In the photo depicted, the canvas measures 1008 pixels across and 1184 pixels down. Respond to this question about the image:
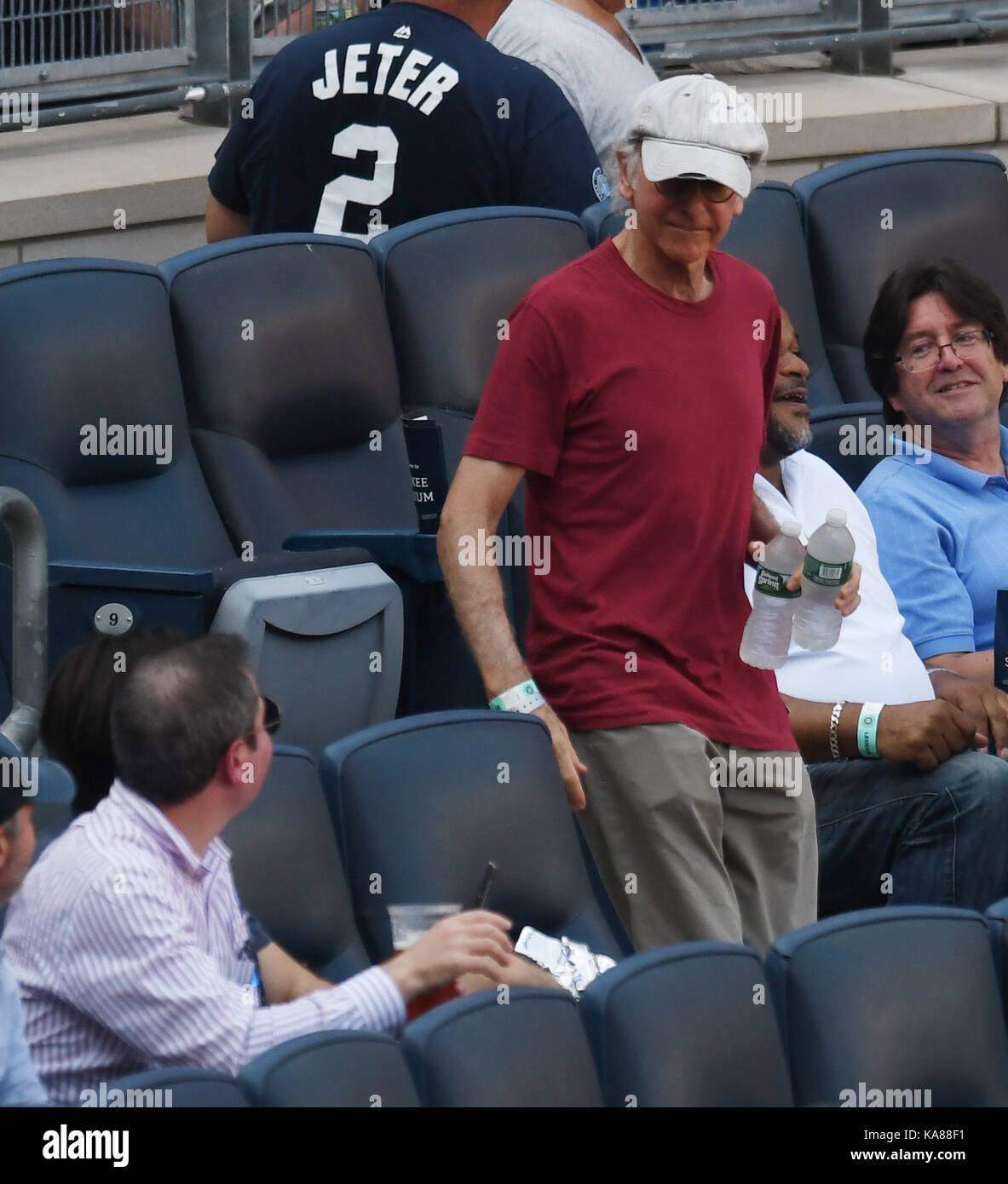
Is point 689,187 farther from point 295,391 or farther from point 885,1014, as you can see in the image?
point 295,391

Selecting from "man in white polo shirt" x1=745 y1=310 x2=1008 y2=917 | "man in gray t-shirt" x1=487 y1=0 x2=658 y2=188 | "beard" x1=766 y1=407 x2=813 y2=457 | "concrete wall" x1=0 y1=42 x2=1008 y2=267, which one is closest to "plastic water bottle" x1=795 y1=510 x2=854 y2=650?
"man in white polo shirt" x1=745 y1=310 x2=1008 y2=917

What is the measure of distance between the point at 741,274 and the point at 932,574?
86cm

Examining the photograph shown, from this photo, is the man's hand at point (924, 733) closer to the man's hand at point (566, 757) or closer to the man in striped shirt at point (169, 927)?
the man's hand at point (566, 757)

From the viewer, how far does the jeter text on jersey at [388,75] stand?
380cm

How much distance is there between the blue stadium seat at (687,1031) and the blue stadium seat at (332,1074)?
0.92ft

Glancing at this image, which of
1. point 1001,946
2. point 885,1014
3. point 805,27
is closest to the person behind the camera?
point 885,1014

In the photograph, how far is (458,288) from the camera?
4020 millimetres

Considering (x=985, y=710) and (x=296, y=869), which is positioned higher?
(x=296, y=869)

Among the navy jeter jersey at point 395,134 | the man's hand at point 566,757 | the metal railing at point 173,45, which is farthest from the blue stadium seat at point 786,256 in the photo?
the man's hand at point 566,757

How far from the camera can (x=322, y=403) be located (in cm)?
395

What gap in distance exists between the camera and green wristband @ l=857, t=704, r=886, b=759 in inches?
133

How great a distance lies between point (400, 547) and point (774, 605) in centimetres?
70

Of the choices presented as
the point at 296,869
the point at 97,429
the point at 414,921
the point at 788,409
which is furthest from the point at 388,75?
the point at 414,921

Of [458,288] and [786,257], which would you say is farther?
[786,257]
